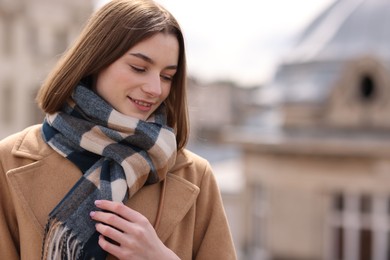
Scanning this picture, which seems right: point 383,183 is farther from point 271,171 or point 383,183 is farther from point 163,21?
point 163,21

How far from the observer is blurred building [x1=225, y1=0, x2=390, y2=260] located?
638 inches

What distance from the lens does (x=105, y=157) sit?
2393 millimetres

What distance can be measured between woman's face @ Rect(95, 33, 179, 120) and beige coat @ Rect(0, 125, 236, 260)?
0.30 m

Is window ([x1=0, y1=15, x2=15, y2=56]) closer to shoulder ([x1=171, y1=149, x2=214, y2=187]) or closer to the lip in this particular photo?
shoulder ([x1=171, y1=149, x2=214, y2=187])

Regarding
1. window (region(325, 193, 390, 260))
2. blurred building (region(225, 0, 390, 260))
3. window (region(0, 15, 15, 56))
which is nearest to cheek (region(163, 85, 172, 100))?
blurred building (region(225, 0, 390, 260))

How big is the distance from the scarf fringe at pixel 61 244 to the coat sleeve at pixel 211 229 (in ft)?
1.68

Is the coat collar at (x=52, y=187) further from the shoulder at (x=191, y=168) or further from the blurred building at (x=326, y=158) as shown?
the blurred building at (x=326, y=158)

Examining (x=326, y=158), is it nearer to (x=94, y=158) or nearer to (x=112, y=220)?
(x=94, y=158)

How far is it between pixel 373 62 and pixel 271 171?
3766 mm

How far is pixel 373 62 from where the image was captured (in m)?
16.6

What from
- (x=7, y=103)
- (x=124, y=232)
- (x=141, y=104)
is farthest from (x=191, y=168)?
(x=7, y=103)

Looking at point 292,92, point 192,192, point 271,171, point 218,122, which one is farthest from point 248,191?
point 218,122

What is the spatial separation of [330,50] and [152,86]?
16664mm

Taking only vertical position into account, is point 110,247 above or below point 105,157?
below
